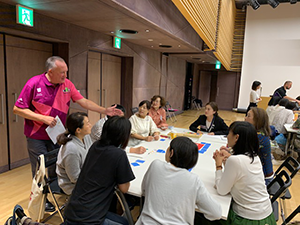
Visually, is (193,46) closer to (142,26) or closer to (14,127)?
(142,26)

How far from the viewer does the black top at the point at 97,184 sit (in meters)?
1.61

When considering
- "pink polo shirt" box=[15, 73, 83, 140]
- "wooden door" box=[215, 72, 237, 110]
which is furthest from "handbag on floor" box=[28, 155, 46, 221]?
"wooden door" box=[215, 72, 237, 110]

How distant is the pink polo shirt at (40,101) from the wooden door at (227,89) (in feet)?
41.7

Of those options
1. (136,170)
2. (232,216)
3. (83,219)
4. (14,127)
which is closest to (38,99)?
(136,170)

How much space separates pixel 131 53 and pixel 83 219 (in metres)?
5.66

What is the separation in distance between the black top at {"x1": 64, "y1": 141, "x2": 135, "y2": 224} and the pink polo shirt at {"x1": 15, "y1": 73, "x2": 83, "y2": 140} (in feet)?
4.38

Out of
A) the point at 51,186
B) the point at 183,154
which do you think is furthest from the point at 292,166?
the point at 51,186

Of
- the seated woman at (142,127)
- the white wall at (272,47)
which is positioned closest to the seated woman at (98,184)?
the seated woman at (142,127)

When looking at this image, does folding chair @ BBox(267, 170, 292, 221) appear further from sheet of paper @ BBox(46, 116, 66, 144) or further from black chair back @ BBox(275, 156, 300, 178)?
sheet of paper @ BBox(46, 116, 66, 144)

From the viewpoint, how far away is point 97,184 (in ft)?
5.30

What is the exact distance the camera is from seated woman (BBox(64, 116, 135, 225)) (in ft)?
5.29

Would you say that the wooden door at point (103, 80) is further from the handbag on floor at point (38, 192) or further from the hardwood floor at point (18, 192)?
the handbag on floor at point (38, 192)

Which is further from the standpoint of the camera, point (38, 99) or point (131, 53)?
point (131, 53)

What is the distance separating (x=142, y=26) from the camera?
4.33 meters
